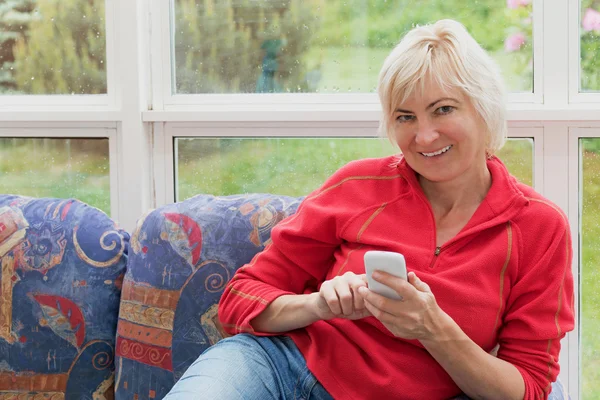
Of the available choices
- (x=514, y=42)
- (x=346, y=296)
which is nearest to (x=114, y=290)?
(x=346, y=296)

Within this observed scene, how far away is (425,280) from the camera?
4.74 feet

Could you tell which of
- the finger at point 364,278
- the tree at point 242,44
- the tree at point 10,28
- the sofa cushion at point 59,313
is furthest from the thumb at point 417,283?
the tree at point 10,28

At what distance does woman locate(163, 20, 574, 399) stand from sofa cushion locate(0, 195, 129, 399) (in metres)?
0.44

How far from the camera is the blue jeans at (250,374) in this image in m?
1.36

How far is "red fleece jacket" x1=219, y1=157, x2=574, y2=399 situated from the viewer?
4.63ft

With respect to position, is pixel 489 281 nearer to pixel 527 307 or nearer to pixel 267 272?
pixel 527 307

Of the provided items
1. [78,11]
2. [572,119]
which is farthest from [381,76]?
[78,11]

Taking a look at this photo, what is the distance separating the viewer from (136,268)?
1859mm

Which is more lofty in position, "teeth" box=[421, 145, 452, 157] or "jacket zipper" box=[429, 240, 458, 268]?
"teeth" box=[421, 145, 452, 157]

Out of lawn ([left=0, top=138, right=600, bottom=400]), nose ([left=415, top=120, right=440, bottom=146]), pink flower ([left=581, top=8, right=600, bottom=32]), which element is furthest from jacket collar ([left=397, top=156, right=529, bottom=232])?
pink flower ([left=581, top=8, right=600, bottom=32])

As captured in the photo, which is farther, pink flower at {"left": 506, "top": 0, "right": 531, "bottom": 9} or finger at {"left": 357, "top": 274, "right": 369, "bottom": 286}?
pink flower at {"left": 506, "top": 0, "right": 531, "bottom": 9}

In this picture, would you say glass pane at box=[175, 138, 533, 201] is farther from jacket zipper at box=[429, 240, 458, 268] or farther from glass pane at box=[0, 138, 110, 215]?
jacket zipper at box=[429, 240, 458, 268]

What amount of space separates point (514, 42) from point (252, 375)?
1.19m

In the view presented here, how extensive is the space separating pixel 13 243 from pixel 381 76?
106cm
